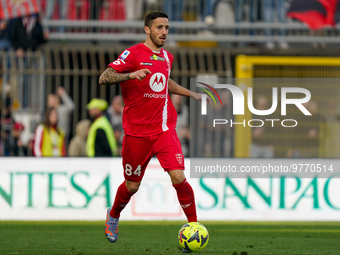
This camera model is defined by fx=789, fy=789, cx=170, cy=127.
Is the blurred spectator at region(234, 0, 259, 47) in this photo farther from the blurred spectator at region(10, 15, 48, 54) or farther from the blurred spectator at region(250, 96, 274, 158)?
the blurred spectator at region(10, 15, 48, 54)

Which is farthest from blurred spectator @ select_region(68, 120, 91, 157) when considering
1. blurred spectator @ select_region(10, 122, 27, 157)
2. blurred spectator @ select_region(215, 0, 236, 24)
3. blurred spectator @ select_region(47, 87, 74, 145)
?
blurred spectator @ select_region(215, 0, 236, 24)

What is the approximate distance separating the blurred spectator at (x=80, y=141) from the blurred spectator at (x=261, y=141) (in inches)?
118

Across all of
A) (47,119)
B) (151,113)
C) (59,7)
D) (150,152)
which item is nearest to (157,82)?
(151,113)

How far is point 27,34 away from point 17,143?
86.7 inches

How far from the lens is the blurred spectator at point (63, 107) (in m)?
14.4

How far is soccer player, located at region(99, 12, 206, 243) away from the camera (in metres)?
7.80

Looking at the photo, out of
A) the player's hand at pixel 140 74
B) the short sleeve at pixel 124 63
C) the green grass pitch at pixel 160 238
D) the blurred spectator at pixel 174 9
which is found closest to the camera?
the player's hand at pixel 140 74

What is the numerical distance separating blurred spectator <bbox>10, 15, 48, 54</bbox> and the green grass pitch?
14.3 feet

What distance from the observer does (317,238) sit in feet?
32.2

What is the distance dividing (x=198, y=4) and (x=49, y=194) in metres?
5.87

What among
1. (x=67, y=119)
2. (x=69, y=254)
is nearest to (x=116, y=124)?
(x=67, y=119)

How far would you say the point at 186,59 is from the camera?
14.6 metres

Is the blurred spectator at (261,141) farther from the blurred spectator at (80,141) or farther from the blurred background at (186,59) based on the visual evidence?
the blurred spectator at (80,141)

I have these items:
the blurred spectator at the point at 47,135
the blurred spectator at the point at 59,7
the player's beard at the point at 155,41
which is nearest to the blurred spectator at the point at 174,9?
the blurred spectator at the point at 59,7
